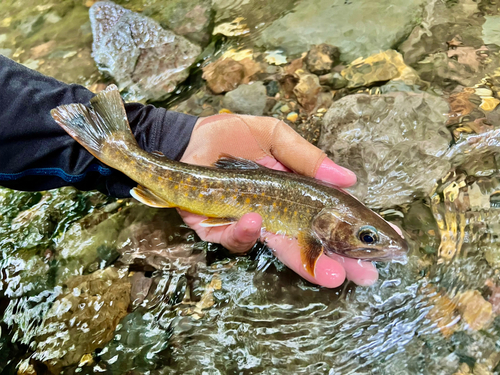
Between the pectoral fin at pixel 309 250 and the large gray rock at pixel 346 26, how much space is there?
112 inches

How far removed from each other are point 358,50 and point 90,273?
169 inches

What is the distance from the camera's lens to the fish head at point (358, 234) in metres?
2.58

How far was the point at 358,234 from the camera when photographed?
263cm

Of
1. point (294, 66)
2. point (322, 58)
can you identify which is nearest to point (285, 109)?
point (294, 66)

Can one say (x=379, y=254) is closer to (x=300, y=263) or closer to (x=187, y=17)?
(x=300, y=263)

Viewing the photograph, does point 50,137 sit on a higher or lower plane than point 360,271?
higher

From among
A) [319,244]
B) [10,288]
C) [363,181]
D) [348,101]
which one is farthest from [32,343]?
[348,101]

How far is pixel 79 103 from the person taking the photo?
3.16 m

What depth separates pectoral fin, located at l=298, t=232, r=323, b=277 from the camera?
273cm

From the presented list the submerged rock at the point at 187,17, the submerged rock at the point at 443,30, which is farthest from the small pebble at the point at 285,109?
the submerged rock at the point at 187,17

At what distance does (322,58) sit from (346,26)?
0.70 metres

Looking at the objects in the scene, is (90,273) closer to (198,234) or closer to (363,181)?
(198,234)

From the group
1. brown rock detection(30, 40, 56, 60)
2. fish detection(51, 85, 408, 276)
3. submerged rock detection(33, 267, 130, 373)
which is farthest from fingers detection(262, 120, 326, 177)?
brown rock detection(30, 40, 56, 60)

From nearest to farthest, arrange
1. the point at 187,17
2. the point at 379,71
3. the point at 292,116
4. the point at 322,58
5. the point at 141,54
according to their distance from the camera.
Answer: the point at 292,116, the point at 379,71, the point at 322,58, the point at 141,54, the point at 187,17
